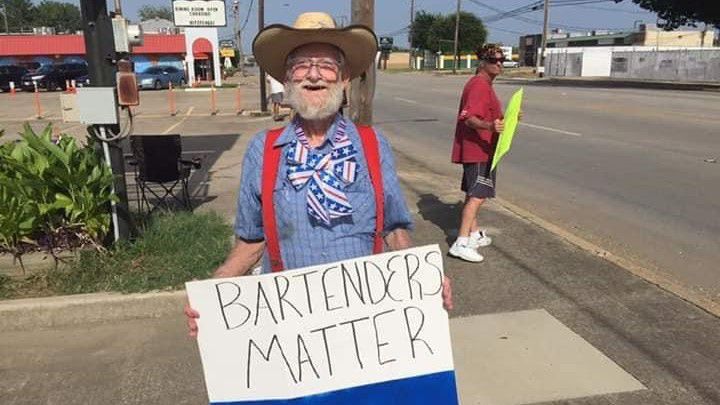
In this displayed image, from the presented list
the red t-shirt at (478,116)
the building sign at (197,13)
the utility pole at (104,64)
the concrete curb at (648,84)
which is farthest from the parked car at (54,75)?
the red t-shirt at (478,116)

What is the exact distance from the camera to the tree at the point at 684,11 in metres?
34.1

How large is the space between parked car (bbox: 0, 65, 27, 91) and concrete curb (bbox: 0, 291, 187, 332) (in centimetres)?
3867

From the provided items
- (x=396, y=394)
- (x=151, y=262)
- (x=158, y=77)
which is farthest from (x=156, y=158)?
(x=158, y=77)

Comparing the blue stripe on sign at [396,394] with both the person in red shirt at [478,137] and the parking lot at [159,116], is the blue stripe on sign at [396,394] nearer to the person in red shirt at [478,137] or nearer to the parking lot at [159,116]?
the person in red shirt at [478,137]

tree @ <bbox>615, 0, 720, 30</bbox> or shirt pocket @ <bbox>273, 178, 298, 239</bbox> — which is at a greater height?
tree @ <bbox>615, 0, 720, 30</bbox>

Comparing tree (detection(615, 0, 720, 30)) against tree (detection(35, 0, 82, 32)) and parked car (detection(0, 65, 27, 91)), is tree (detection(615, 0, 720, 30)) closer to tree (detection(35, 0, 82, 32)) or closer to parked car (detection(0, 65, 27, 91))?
parked car (detection(0, 65, 27, 91))

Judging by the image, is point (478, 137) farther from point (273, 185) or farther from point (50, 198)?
point (273, 185)

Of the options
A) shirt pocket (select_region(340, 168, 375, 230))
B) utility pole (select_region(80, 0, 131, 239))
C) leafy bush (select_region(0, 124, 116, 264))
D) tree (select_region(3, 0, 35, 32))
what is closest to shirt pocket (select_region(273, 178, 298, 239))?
shirt pocket (select_region(340, 168, 375, 230))

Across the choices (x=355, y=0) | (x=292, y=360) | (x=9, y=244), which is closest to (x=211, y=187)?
(x=355, y=0)

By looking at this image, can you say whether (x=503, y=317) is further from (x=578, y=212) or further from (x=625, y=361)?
(x=578, y=212)

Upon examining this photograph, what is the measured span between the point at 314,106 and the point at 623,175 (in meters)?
8.18

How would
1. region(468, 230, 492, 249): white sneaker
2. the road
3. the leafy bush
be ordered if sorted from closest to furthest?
the leafy bush, region(468, 230, 492, 249): white sneaker, the road

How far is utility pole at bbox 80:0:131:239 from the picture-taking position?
496 centimetres

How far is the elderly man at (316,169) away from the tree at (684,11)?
122 ft
